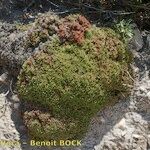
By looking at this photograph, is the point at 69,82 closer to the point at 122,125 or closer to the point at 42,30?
the point at 42,30

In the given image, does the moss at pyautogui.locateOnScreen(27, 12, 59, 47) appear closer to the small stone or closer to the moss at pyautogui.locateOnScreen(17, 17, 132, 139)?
the moss at pyautogui.locateOnScreen(17, 17, 132, 139)

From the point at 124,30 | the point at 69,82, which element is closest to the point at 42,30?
the point at 69,82

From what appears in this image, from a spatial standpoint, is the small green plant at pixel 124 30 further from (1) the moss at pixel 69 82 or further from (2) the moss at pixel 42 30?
(2) the moss at pixel 42 30

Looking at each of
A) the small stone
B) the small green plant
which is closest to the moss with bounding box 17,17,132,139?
the small green plant

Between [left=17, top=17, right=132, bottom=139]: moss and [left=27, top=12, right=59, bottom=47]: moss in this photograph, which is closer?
→ [left=17, top=17, right=132, bottom=139]: moss

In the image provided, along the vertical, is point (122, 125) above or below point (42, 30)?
below

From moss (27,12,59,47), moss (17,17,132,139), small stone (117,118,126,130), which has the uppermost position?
moss (27,12,59,47)
